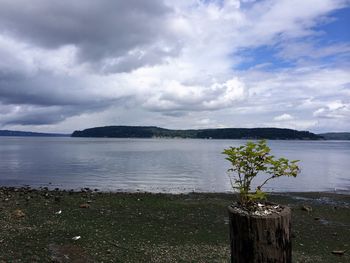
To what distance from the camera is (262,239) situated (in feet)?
12.5

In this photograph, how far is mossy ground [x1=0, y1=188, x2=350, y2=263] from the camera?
504 inches

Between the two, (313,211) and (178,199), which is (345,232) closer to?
(313,211)

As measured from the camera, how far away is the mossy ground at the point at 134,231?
42.0ft

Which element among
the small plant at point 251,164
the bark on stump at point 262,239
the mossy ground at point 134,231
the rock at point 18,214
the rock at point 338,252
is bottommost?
the rock at point 338,252

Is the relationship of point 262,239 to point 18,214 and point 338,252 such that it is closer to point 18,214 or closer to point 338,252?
point 338,252

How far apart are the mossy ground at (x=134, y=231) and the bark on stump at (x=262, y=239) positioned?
9.30m

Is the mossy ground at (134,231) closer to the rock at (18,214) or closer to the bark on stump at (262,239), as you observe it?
the rock at (18,214)

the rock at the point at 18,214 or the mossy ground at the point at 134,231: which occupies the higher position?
the rock at the point at 18,214

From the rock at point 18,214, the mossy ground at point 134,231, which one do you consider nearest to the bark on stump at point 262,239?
the mossy ground at point 134,231

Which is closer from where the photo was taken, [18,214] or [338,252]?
[338,252]

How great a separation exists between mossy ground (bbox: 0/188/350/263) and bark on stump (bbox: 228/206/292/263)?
9295mm

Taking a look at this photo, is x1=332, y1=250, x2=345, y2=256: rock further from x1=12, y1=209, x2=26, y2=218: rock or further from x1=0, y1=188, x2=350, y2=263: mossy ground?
x1=12, y1=209, x2=26, y2=218: rock

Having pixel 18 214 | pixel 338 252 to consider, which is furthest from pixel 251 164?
pixel 18 214

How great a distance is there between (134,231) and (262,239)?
13.3m
